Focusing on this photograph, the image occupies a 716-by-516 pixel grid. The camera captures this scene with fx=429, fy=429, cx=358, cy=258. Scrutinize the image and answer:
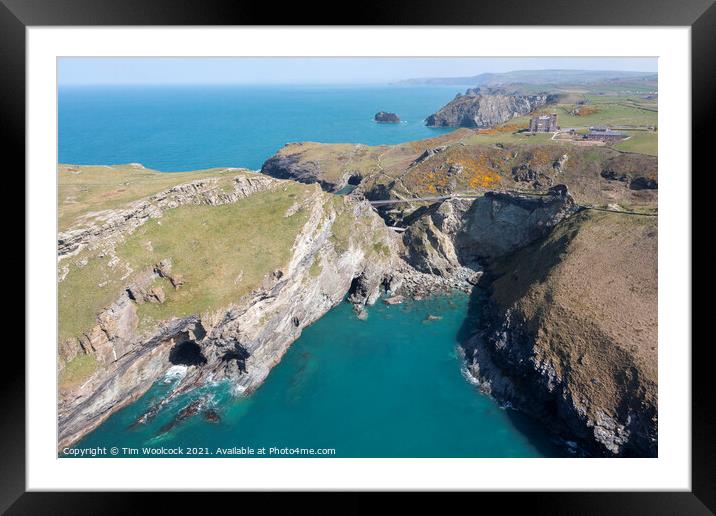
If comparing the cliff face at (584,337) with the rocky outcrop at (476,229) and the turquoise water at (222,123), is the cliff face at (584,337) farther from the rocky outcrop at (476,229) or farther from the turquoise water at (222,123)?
the turquoise water at (222,123)

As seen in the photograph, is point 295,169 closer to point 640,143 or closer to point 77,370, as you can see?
point 640,143

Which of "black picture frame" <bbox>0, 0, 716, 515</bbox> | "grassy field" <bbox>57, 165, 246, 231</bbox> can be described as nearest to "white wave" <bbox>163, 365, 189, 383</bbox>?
"grassy field" <bbox>57, 165, 246, 231</bbox>

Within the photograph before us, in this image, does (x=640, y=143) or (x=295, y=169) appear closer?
(x=640, y=143)

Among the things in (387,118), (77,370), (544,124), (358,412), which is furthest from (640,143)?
(387,118)

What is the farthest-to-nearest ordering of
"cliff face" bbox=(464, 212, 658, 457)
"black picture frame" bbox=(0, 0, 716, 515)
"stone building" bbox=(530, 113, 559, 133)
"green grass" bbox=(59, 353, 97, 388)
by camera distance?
"stone building" bbox=(530, 113, 559, 133)
"cliff face" bbox=(464, 212, 658, 457)
"green grass" bbox=(59, 353, 97, 388)
"black picture frame" bbox=(0, 0, 716, 515)

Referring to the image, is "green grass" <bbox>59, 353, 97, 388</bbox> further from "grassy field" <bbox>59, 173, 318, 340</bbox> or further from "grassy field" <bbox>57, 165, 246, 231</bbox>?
"grassy field" <bbox>57, 165, 246, 231</bbox>
